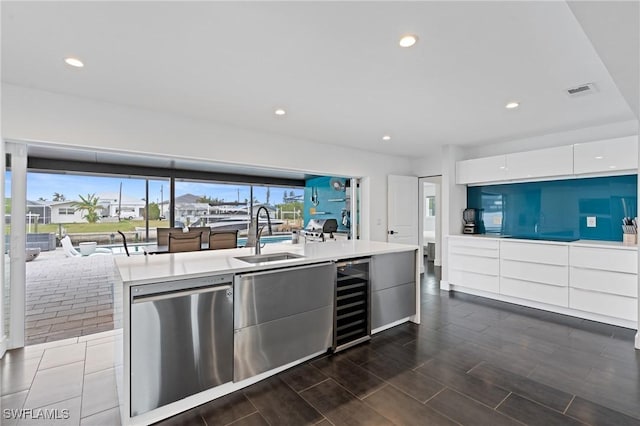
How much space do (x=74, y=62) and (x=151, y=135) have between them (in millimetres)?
1027

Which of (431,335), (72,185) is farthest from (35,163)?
(431,335)

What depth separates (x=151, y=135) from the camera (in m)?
3.13

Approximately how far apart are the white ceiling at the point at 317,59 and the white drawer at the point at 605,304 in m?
2.02

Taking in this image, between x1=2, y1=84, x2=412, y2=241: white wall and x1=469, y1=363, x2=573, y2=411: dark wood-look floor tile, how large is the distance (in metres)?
3.22

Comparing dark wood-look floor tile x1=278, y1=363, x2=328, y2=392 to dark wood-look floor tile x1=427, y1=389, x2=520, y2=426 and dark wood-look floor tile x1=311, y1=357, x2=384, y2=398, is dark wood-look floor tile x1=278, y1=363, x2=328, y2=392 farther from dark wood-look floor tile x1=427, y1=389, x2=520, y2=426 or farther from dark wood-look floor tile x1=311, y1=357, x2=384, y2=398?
dark wood-look floor tile x1=427, y1=389, x2=520, y2=426

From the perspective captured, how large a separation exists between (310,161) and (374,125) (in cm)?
117

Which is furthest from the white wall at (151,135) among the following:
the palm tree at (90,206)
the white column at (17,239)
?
the palm tree at (90,206)

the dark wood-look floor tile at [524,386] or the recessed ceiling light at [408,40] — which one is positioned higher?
the recessed ceiling light at [408,40]

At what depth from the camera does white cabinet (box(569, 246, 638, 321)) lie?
3078 millimetres

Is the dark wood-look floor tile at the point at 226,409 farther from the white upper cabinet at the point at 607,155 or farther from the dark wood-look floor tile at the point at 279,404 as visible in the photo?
the white upper cabinet at the point at 607,155

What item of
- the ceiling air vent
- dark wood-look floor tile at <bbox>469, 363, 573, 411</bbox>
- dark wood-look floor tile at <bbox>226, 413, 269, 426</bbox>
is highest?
the ceiling air vent

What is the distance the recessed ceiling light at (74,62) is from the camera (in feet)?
6.88

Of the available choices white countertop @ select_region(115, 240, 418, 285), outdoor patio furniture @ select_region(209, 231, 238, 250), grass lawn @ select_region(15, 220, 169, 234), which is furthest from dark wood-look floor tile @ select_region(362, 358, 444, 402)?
grass lawn @ select_region(15, 220, 169, 234)

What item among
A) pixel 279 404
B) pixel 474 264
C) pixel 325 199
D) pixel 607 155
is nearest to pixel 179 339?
pixel 279 404
